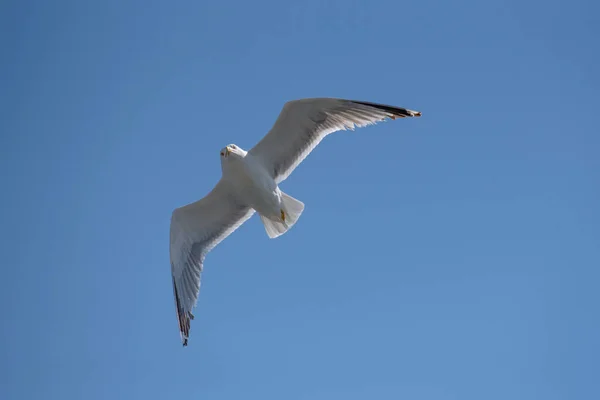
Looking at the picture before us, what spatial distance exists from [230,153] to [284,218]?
4.12 ft

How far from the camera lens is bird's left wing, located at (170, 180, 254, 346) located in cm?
1125

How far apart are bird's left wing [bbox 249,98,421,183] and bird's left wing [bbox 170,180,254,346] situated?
0.86 m

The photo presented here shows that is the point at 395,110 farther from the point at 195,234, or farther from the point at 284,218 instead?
the point at 195,234

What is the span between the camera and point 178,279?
11320mm

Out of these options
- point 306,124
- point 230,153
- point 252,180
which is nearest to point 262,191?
Result: point 252,180

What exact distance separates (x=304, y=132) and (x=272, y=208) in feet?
3.93

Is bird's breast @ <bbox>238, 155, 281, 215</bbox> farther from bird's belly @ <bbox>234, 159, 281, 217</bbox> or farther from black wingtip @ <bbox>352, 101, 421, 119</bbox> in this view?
black wingtip @ <bbox>352, 101, 421, 119</bbox>

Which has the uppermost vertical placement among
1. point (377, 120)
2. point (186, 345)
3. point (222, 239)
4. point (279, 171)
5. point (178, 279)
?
point (377, 120)

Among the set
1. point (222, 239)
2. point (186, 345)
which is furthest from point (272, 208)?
point (186, 345)

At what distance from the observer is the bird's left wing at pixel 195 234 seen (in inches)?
443

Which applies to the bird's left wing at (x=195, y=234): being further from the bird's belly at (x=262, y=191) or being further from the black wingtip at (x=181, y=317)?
the bird's belly at (x=262, y=191)

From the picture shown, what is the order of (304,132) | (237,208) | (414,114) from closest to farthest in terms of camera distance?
(414,114)
(304,132)
(237,208)

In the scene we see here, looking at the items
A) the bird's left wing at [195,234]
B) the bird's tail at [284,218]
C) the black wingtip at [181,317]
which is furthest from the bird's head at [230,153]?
the black wingtip at [181,317]

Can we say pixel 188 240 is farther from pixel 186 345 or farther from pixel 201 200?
pixel 186 345
